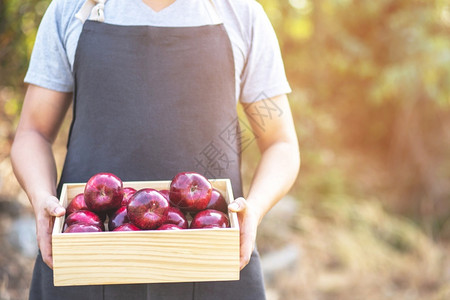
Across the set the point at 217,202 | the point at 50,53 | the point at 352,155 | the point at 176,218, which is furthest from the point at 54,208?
the point at 352,155

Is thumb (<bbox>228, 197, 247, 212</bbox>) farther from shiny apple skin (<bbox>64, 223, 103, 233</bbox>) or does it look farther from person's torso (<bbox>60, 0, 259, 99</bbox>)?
person's torso (<bbox>60, 0, 259, 99</bbox>)

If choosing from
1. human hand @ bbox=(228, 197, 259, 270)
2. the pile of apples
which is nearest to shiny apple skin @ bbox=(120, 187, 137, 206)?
the pile of apples

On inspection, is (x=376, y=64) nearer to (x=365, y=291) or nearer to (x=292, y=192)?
(x=292, y=192)

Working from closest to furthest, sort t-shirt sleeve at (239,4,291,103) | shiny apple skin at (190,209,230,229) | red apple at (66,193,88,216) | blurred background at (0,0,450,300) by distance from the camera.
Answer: shiny apple skin at (190,209,230,229)
red apple at (66,193,88,216)
t-shirt sleeve at (239,4,291,103)
blurred background at (0,0,450,300)

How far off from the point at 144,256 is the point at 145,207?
12 centimetres

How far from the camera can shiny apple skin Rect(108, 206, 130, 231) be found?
4.10 ft

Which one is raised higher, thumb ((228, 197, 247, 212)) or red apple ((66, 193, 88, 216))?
thumb ((228, 197, 247, 212))

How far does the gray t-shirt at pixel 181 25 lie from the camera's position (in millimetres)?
1478

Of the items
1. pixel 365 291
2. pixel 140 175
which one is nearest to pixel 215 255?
pixel 140 175

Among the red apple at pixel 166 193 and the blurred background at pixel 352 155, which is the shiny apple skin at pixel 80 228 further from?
the blurred background at pixel 352 155

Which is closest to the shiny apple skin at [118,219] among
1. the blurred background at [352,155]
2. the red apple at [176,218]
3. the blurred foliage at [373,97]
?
the red apple at [176,218]

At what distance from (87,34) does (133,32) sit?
13 centimetres

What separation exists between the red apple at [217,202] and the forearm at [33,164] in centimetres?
43

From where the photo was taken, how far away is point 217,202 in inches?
51.9
